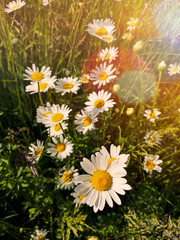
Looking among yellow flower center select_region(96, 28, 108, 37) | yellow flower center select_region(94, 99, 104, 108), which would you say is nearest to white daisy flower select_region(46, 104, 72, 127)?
yellow flower center select_region(94, 99, 104, 108)

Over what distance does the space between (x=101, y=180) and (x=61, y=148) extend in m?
0.55

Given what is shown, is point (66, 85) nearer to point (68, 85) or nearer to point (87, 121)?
point (68, 85)

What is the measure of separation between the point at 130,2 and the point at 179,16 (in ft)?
2.27

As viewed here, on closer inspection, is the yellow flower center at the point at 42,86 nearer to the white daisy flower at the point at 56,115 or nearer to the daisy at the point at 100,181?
the white daisy flower at the point at 56,115

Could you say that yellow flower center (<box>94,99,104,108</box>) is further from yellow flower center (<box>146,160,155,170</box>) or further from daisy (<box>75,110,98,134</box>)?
yellow flower center (<box>146,160,155,170</box>)

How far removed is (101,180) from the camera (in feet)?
3.65

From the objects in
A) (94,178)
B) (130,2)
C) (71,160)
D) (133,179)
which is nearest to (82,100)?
(71,160)

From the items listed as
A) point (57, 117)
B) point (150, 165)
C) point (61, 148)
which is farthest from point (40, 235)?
point (150, 165)

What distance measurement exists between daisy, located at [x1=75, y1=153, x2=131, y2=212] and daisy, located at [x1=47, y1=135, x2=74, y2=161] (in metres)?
0.43

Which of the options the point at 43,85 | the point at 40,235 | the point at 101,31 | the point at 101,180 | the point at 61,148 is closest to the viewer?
the point at 101,180

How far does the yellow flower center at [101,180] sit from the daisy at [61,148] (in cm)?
43

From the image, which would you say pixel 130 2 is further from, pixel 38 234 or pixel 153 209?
pixel 38 234

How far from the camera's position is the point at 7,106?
2.18 m

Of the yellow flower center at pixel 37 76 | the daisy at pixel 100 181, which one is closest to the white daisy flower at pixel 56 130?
the yellow flower center at pixel 37 76
